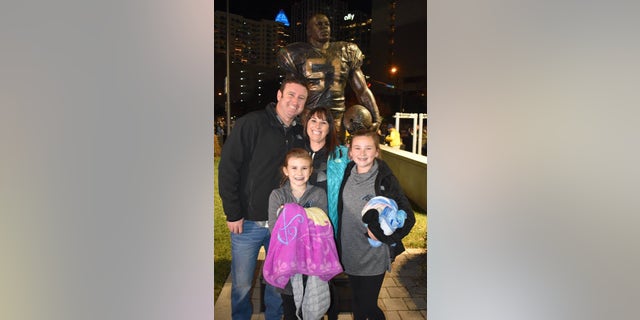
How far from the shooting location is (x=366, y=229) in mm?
2361

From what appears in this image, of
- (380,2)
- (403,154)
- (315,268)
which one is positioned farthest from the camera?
(380,2)

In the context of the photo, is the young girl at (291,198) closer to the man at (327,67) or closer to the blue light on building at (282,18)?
the man at (327,67)

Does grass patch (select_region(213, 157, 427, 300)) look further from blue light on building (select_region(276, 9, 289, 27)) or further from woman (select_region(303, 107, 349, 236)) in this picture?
blue light on building (select_region(276, 9, 289, 27))

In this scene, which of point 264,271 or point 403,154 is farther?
point 403,154

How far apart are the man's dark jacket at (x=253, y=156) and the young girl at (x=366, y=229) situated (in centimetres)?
33

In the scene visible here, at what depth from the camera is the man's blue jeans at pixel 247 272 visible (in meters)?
2.41

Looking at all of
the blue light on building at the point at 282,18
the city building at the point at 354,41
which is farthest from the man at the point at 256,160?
the blue light on building at the point at 282,18

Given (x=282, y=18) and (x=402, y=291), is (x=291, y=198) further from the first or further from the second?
(x=282, y=18)

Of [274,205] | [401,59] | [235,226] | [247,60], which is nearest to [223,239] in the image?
[235,226]

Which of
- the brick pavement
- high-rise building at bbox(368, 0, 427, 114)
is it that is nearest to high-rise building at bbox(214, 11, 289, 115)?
high-rise building at bbox(368, 0, 427, 114)
